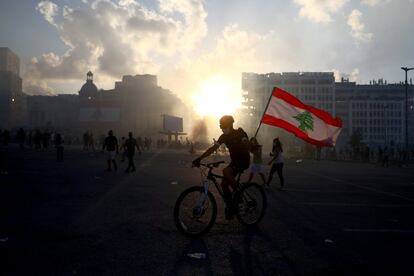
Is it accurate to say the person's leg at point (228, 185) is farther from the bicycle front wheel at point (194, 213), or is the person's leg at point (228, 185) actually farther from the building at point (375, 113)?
the building at point (375, 113)

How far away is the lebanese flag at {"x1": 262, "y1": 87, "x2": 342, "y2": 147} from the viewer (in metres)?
13.0

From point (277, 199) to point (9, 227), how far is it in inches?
267

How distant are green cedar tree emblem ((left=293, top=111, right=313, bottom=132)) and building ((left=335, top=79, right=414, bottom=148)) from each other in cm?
14660

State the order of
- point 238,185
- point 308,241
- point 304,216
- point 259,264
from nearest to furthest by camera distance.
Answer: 1. point 259,264
2. point 308,241
3. point 238,185
4. point 304,216

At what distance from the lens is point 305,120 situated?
14062mm

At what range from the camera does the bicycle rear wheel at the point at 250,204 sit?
24.0 feet

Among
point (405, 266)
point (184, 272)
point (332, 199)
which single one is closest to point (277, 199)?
point (332, 199)

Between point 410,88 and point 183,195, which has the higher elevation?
point 410,88

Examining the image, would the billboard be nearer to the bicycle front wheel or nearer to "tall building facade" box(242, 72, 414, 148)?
"tall building facade" box(242, 72, 414, 148)

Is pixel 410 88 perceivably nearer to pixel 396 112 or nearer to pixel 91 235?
pixel 396 112

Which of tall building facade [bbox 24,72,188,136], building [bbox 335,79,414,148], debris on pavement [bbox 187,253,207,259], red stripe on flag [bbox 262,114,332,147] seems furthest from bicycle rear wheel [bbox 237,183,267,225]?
building [bbox 335,79,414,148]

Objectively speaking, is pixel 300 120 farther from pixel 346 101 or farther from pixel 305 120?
pixel 346 101

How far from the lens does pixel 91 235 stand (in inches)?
249

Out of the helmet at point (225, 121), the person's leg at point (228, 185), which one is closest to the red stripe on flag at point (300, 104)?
the helmet at point (225, 121)
